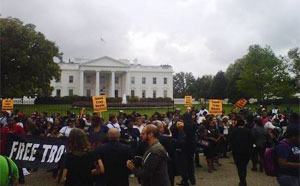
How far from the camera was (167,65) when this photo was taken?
91.1 m

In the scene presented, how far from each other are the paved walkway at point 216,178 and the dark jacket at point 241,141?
125 centimetres

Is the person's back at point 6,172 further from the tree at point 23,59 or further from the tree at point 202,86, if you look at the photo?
the tree at point 202,86

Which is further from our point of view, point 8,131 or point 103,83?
point 103,83

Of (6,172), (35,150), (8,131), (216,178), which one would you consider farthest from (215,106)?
(6,172)

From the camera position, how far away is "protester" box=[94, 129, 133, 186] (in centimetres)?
496

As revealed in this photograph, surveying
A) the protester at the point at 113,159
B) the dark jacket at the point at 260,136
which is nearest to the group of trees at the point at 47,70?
the dark jacket at the point at 260,136

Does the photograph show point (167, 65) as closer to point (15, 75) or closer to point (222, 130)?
point (15, 75)

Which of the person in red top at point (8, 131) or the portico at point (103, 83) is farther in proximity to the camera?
the portico at point (103, 83)

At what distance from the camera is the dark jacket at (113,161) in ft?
16.3

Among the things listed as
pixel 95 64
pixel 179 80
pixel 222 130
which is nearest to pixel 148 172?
pixel 222 130

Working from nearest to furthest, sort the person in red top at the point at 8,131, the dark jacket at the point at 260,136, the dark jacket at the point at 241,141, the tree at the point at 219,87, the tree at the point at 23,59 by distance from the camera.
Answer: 1. the dark jacket at the point at 241,141
2. the person in red top at the point at 8,131
3. the dark jacket at the point at 260,136
4. the tree at the point at 23,59
5. the tree at the point at 219,87

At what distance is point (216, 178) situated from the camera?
367 inches

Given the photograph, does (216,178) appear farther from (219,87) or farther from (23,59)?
(219,87)

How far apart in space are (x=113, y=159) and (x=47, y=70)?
1500 inches
